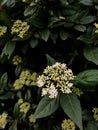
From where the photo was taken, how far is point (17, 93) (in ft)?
6.95

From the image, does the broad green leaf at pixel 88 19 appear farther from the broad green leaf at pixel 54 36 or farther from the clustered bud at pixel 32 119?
the clustered bud at pixel 32 119

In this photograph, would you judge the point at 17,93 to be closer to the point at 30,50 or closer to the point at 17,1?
the point at 30,50

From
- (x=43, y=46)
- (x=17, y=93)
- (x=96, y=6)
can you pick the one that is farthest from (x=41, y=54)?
(x=96, y=6)

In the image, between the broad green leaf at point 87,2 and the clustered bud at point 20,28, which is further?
the broad green leaf at point 87,2

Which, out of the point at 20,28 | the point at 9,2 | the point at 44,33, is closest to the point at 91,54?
the point at 44,33

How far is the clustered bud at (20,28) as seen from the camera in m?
1.87

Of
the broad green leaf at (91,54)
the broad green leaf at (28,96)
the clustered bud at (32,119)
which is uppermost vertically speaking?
the broad green leaf at (91,54)

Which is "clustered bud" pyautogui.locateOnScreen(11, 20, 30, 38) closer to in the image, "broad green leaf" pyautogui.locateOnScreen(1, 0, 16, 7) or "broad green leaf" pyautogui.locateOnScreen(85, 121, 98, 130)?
"broad green leaf" pyautogui.locateOnScreen(1, 0, 16, 7)

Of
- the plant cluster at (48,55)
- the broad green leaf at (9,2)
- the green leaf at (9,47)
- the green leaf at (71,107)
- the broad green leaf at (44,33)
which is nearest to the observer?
the green leaf at (71,107)

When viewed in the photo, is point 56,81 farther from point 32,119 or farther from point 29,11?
point 29,11

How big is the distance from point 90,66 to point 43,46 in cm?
35

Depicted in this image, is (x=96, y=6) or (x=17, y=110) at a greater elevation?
→ (x=96, y=6)

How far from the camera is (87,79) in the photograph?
5.41 ft

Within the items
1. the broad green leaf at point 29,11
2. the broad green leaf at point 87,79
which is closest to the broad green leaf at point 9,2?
the broad green leaf at point 29,11
